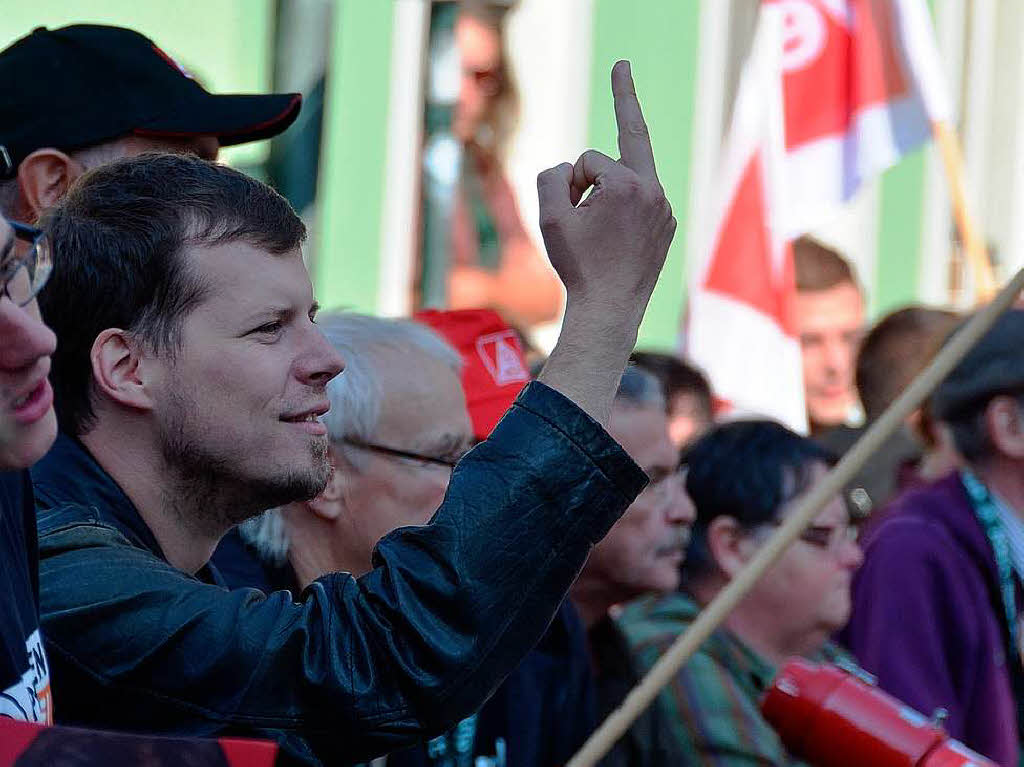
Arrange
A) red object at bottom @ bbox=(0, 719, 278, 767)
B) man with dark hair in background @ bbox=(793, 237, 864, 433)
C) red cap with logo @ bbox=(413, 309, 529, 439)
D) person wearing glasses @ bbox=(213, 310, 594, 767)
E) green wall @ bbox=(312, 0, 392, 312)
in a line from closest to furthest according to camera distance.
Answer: red object at bottom @ bbox=(0, 719, 278, 767), person wearing glasses @ bbox=(213, 310, 594, 767), red cap with logo @ bbox=(413, 309, 529, 439), man with dark hair in background @ bbox=(793, 237, 864, 433), green wall @ bbox=(312, 0, 392, 312)

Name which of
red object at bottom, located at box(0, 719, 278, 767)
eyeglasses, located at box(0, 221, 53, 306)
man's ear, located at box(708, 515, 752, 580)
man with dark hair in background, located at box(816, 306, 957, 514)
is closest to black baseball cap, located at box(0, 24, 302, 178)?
eyeglasses, located at box(0, 221, 53, 306)

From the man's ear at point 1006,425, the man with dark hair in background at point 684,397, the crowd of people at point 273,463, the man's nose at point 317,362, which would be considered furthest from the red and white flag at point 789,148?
the man's nose at point 317,362

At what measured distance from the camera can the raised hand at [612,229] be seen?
217 cm

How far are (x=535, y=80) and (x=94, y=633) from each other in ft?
20.4

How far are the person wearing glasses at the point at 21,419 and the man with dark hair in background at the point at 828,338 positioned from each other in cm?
488

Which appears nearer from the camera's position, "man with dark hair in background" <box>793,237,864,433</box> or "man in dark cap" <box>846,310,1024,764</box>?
"man in dark cap" <box>846,310,1024,764</box>

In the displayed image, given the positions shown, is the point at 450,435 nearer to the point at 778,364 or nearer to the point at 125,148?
the point at 125,148

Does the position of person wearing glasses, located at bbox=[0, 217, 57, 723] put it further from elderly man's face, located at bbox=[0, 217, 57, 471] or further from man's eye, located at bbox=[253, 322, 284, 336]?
man's eye, located at bbox=[253, 322, 284, 336]

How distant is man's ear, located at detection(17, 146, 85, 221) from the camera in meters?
3.12

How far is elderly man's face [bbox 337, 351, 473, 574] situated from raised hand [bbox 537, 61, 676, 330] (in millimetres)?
1193

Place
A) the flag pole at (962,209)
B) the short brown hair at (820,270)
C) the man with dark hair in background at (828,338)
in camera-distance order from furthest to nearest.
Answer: the short brown hair at (820,270), the man with dark hair in background at (828,338), the flag pole at (962,209)

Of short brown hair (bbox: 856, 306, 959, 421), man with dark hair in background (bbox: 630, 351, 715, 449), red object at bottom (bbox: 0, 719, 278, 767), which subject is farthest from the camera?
short brown hair (bbox: 856, 306, 959, 421)

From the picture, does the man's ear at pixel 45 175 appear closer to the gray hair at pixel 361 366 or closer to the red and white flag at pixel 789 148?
the gray hair at pixel 361 366

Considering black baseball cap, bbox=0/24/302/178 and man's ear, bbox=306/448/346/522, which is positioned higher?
black baseball cap, bbox=0/24/302/178
